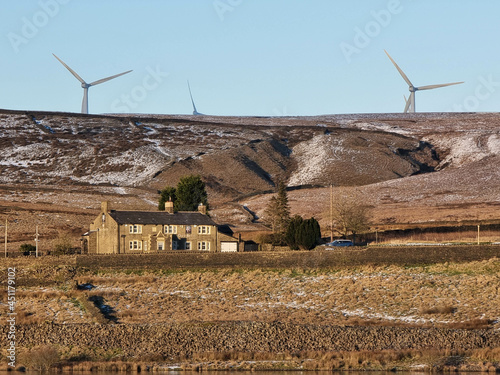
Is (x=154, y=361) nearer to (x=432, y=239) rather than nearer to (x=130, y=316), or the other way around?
(x=130, y=316)

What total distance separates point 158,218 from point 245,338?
35.5 m

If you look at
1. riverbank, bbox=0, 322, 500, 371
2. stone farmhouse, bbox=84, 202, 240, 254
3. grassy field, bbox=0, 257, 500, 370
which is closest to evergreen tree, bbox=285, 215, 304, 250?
stone farmhouse, bbox=84, 202, 240, 254

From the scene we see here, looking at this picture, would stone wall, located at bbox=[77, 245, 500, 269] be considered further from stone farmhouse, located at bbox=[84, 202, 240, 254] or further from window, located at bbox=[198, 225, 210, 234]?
window, located at bbox=[198, 225, 210, 234]

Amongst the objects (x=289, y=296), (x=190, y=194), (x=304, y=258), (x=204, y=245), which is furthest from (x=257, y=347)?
(x=190, y=194)

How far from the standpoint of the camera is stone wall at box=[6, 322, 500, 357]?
44719mm

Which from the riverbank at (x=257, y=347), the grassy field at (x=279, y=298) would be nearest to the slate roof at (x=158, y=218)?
the grassy field at (x=279, y=298)

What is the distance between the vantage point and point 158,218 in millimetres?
80125

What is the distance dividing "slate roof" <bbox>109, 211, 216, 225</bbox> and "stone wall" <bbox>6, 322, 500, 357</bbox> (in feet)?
98.6

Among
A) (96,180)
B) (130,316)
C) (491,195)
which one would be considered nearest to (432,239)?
(130,316)

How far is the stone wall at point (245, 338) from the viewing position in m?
44.7

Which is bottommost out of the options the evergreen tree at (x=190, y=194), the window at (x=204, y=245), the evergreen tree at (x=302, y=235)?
the window at (x=204, y=245)

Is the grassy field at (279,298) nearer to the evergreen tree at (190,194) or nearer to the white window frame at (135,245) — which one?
the white window frame at (135,245)

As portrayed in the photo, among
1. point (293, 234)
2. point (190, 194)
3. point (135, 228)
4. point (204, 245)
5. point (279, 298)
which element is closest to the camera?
point (279, 298)

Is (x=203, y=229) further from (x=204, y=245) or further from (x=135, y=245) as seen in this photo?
(x=135, y=245)
